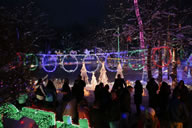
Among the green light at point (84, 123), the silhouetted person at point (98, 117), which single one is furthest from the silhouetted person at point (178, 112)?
the green light at point (84, 123)

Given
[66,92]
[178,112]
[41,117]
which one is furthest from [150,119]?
[66,92]

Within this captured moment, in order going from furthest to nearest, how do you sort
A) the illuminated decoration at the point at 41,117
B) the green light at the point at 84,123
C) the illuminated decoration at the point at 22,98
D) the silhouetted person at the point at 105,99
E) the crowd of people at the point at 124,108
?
the illuminated decoration at the point at 22,98 < the silhouetted person at the point at 105,99 < the illuminated decoration at the point at 41,117 < the green light at the point at 84,123 < the crowd of people at the point at 124,108

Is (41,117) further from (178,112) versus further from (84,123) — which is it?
(178,112)

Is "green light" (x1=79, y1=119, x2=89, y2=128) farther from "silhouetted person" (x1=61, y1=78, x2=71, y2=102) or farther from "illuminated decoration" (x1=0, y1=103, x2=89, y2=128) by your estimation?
"silhouetted person" (x1=61, y1=78, x2=71, y2=102)

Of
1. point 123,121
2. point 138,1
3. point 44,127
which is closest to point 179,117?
point 123,121

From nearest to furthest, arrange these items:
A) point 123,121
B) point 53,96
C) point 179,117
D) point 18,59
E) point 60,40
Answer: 1. point 179,117
2. point 123,121
3. point 18,59
4. point 53,96
5. point 60,40

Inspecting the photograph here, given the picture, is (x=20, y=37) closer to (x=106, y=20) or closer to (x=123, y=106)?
(x=123, y=106)

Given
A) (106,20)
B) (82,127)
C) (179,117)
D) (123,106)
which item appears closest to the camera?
(179,117)

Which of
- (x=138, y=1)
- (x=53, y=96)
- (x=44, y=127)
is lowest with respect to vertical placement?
(x=44, y=127)

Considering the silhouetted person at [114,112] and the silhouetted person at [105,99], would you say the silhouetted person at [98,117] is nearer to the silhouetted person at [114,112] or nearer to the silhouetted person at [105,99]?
the silhouetted person at [105,99]

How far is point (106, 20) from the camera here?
15.3 metres

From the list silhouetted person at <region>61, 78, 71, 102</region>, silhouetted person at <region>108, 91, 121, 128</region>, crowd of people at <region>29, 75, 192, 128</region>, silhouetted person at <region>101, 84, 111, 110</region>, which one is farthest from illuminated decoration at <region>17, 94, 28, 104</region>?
silhouetted person at <region>108, 91, 121, 128</region>

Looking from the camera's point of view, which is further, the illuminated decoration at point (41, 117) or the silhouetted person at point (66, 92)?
the silhouetted person at point (66, 92)

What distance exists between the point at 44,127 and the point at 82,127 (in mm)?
1416
